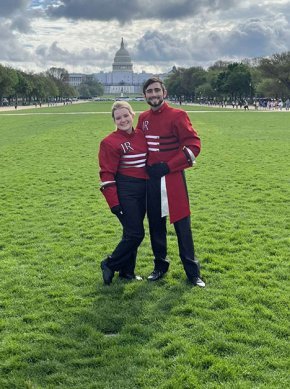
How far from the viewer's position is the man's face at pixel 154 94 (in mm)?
5977

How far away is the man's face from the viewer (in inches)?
235

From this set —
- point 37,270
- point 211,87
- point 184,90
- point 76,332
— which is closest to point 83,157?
point 37,270

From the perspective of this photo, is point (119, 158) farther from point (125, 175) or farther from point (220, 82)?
point (220, 82)

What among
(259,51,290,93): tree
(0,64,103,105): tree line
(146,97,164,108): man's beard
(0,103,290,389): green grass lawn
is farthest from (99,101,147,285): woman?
(0,64,103,105): tree line

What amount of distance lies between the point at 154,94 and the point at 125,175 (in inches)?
40.0

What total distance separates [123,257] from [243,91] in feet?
331

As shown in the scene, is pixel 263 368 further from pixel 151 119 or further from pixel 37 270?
pixel 37 270

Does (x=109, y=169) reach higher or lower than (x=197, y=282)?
higher

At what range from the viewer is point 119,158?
19.9 ft

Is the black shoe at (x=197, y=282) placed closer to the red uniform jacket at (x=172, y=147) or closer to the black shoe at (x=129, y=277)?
the black shoe at (x=129, y=277)

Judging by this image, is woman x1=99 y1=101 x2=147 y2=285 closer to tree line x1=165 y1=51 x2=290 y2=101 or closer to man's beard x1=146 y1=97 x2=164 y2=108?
man's beard x1=146 y1=97 x2=164 y2=108

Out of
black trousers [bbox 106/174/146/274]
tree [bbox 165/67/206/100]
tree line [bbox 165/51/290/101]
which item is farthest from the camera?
tree [bbox 165/67/206/100]

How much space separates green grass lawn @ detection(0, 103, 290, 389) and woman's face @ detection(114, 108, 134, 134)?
78.8 inches

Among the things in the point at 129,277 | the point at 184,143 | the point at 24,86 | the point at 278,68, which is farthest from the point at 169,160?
the point at 24,86
